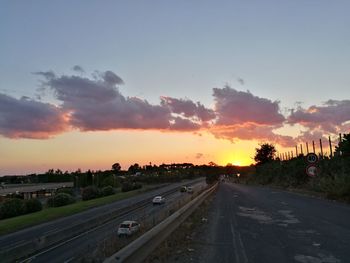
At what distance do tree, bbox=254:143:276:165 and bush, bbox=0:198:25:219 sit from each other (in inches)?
3106

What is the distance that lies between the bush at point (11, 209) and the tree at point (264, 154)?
78898mm

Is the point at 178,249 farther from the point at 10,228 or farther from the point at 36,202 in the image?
the point at 36,202

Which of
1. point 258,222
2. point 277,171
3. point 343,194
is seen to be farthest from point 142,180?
point 258,222

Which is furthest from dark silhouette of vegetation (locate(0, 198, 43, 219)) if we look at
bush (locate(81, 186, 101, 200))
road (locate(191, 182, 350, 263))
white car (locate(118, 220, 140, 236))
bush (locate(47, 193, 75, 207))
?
white car (locate(118, 220, 140, 236))

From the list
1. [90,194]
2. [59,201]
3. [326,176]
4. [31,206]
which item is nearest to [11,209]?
[31,206]

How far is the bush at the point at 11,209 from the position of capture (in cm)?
5347

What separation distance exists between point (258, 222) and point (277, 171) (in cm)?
6158

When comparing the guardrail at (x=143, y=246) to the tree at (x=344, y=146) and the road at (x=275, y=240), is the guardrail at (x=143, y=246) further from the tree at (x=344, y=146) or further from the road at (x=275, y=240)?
the tree at (x=344, y=146)

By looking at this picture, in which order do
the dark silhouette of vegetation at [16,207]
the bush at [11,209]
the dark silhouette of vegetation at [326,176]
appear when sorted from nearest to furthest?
the dark silhouette of vegetation at [326,176], the bush at [11,209], the dark silhouette of vegetation at [16,207]

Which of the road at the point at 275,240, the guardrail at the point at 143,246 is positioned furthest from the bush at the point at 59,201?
the guardrail at the point at 143,246

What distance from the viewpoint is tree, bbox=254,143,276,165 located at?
123369 millimetres

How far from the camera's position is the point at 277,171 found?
260 feet

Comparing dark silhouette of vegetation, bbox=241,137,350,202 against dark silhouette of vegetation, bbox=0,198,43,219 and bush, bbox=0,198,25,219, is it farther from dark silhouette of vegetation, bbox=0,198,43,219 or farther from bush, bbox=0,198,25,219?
bush, bbox=0,198,25,219

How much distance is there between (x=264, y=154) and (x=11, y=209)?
271 ft
